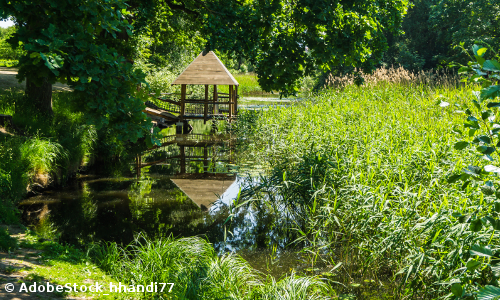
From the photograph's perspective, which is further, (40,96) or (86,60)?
(40,96)

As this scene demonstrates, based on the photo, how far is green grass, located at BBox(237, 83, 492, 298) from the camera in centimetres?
387

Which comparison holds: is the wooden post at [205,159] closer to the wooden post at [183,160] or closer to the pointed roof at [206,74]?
the wooden post at [183,160]

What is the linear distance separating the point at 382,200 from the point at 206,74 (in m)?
14.4

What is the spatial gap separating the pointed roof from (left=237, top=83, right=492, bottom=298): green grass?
30.4 feet

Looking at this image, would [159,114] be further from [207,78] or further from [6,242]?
[6,242]

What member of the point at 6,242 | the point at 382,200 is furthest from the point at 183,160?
the point at 382,200

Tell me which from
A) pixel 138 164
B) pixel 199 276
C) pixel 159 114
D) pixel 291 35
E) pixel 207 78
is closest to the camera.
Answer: pixel 199 276

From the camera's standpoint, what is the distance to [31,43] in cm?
389

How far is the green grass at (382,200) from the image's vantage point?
3.87 meters

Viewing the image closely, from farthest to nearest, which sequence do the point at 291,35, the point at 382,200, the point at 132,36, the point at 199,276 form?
the point at 291,35 < the point at 132,36 < the point at 382,200 < the point at 199,276

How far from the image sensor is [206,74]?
17984mm

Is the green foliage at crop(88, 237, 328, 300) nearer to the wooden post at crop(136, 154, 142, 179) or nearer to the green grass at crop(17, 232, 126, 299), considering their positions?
the green grass at crop(17, 232, 126, 299)

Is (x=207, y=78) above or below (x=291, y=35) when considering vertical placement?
above

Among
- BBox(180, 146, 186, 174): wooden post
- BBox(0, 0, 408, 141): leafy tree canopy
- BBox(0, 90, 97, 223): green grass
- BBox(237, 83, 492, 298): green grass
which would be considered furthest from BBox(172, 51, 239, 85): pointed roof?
BBox(237, 83, 492, 298): green grass
